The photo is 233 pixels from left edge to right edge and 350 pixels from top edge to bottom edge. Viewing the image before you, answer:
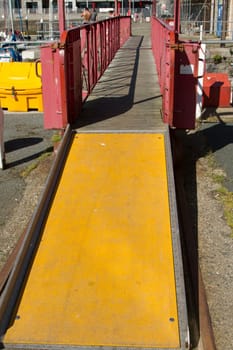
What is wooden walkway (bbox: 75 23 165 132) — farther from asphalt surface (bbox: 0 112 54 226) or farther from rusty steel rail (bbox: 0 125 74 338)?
rusty steel rail (bbox: 0 125 74 338)

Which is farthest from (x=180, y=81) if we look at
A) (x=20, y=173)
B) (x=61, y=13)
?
(x=20, y=173)

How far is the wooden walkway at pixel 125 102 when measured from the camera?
7.33 m

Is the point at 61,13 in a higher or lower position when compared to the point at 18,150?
higher

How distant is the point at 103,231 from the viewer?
4926mm

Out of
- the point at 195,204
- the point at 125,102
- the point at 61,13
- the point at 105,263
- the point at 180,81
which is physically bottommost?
the point at 195,204

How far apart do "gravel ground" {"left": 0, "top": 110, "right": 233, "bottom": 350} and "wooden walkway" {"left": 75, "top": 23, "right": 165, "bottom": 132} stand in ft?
3.43

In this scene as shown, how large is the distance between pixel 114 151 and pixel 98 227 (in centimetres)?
172

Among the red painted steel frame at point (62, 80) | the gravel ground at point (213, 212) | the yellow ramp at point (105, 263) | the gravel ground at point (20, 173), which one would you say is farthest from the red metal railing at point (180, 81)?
the gravel ground at point (20, 173)

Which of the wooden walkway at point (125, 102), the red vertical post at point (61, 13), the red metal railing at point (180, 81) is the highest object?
the red vertical post at point (61, 13)

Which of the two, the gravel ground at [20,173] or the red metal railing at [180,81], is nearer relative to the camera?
the gravel ground at [20,173]

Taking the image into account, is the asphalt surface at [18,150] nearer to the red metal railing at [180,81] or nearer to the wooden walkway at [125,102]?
the wooden walkway at [125,102]

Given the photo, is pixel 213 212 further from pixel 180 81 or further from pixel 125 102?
pixel 125 102

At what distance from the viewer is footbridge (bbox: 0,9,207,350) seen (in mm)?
3844

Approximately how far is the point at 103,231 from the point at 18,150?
4.56 metres
